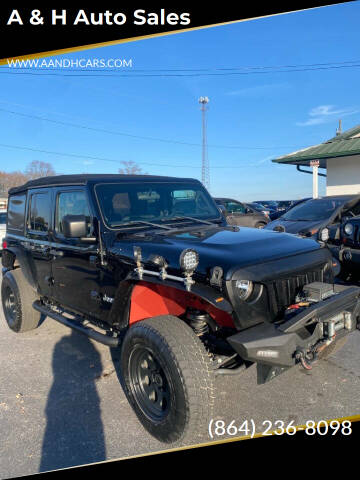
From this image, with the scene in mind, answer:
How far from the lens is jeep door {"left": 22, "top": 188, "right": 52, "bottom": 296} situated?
14.7ft

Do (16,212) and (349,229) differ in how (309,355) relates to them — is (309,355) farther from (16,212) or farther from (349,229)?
(16,212)

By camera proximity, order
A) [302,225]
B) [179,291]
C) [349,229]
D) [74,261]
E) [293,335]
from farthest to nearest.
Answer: [302,225], [349,229], [74,261], [179,291], [293,335]

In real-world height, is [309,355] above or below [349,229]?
below

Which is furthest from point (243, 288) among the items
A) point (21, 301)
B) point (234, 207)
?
point (234, 207)

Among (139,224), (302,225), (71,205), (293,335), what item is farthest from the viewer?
(302,225)

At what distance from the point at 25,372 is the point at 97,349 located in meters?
0.87

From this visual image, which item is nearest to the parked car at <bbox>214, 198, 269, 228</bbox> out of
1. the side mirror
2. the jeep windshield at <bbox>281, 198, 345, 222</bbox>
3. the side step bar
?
the jeep windshield at <bbox>281, 198, 345, 222</bbox>

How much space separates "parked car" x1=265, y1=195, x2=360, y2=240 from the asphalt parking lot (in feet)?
13.1

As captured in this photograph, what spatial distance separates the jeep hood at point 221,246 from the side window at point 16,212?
254 cm

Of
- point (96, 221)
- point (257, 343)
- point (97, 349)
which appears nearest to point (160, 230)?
point (96, 221)

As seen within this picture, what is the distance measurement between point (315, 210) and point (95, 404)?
7.18 metres

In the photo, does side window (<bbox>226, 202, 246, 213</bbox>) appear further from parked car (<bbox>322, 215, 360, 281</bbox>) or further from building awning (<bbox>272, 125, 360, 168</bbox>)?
parked car (<bbox>322, 215, 360, 281</bbox>)

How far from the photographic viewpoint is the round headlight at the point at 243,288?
103 inches

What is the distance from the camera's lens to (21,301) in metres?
4.99
